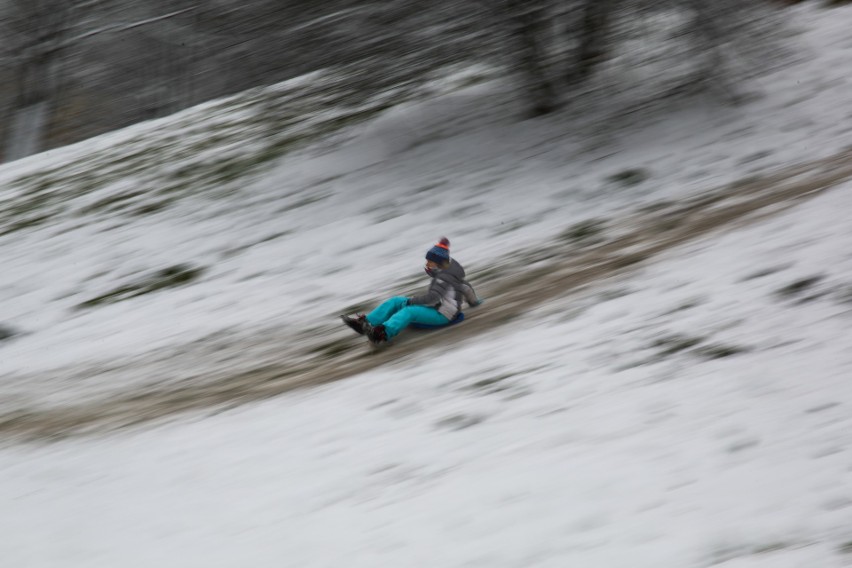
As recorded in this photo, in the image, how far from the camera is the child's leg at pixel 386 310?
7.83 meters

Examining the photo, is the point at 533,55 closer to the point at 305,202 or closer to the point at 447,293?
the point at 305,202

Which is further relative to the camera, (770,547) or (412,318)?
(412,318)

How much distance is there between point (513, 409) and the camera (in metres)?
5.93

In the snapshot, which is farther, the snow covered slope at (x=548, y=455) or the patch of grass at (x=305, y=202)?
the patch of grass at (x=305, y=202)

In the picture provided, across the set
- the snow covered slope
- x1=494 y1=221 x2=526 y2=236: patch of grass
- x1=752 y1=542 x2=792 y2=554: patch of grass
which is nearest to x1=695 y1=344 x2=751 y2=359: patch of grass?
the snow covered slope

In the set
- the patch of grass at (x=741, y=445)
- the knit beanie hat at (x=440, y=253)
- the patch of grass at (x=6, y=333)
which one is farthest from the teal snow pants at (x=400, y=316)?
the patch of grass at (x=6, y=333)

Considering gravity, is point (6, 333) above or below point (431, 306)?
above

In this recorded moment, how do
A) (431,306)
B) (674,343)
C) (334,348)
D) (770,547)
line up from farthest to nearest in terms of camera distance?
(334,348), (431,306), (674,343), (770,547)

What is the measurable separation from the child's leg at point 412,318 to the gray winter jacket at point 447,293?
0.17ft

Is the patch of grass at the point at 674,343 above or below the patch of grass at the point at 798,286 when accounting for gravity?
below

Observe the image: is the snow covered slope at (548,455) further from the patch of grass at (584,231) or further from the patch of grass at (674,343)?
the patch of grass at (584,231)

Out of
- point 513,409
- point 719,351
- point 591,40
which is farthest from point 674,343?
point 591,40

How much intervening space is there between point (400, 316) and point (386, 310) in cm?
22

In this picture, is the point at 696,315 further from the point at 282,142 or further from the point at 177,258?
the point at 282,142
